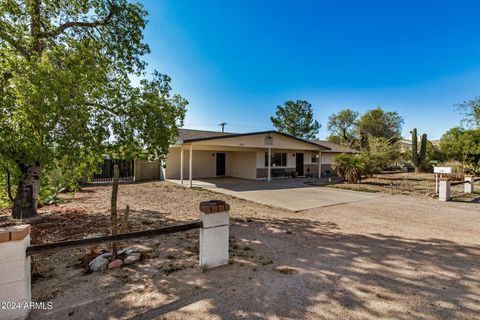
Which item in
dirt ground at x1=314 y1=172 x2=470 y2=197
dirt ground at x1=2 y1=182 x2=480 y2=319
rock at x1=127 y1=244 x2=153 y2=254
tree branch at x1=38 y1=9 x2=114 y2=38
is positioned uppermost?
tree branch at x1=38 y1=9 x2=114 y2=38

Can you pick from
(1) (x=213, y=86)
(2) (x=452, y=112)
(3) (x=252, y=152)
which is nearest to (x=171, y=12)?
(1) (x=213, y=86)

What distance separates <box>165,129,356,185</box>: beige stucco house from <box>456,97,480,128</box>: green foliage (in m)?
19.0

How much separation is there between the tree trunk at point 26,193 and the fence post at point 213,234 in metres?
5.59

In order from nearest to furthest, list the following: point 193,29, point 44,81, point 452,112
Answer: point 44,81, point 193,29, point 452,112

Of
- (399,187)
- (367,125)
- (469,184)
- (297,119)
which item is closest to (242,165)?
Answer: (399,187)

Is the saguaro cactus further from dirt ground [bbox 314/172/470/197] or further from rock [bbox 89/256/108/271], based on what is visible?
rock [bbox 89/256/108/271]

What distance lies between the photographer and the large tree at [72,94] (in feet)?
13.5

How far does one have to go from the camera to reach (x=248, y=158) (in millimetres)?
17688

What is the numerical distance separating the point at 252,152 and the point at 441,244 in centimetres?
1335

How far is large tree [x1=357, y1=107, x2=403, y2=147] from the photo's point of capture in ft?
121

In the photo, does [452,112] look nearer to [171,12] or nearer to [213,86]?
[213,86]

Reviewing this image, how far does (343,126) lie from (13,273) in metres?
44.1

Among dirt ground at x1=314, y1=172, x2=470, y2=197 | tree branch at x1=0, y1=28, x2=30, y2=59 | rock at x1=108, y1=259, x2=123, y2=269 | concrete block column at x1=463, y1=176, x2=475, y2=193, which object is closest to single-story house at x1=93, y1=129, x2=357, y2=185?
Result: dirt ground at x1=314, y1=172, x2=470, y2=197

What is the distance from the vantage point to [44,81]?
3.93 m
